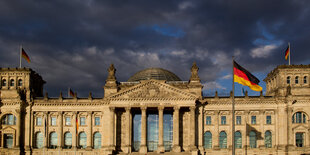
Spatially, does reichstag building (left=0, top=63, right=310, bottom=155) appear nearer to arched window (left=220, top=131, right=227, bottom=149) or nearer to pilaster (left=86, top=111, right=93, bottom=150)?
pilaster (left=86, top=111, right=93, bottom=150)

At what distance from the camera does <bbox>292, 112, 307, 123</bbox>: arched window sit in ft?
235

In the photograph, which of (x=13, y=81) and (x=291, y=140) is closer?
(x=291, y=140)

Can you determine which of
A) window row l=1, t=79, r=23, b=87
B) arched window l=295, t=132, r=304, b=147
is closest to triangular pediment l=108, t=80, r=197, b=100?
window row l=1, t=79, r=23, b=87

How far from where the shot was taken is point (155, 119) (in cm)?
→ 7481

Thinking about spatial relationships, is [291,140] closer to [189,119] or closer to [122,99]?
[189,119]

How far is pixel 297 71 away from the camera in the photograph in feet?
239

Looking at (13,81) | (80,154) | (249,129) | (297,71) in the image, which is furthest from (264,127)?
(13,81)

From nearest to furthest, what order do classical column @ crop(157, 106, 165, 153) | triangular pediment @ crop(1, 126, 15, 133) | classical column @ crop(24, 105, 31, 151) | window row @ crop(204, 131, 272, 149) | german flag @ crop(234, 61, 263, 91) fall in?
german flag @ crop(234, 61, 263, 91)
classical column @ crop(157, 106, 165, 153)
triangular pediment @ crop(1, 126, 15, 133)
window row @ crop(204, 131, 272, 149)
classical column @ crop(24, 105, 31, 151)

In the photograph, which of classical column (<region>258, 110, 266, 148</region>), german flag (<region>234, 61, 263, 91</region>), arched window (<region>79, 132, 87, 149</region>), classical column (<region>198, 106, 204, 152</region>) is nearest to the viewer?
german flag (<region>234, 61, 263, 91</region>)

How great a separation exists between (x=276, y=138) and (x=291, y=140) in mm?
3053

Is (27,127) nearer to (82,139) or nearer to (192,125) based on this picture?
(82,139)

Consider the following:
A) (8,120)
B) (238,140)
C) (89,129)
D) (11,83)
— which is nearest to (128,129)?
(89,129)

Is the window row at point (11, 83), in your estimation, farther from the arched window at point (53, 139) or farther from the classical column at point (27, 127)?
the arched window at point (53, 139)

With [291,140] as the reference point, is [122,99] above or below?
above
